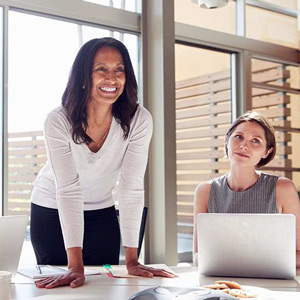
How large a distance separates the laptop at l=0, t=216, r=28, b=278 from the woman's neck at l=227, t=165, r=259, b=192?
102 centimetres

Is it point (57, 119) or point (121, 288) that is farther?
point (57, 119)

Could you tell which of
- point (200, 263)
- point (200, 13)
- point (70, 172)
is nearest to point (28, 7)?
point (200, 13)

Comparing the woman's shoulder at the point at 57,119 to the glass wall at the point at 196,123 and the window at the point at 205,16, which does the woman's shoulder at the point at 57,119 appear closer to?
the glass wall at the point at 196,123

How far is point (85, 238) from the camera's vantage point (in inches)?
85.4

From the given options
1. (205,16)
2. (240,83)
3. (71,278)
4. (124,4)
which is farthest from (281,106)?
(71,278)

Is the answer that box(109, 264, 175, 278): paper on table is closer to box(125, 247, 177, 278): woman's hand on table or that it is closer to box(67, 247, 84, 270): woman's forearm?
box(125, 247, 177, 278): woman's hand on table

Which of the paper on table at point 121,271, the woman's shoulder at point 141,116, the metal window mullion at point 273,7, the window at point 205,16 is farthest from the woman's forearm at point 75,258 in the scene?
the metal window mullion at point 273,7

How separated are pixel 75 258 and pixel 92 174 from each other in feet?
1.41

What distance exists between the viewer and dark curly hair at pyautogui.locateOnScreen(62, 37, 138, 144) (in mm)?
1932

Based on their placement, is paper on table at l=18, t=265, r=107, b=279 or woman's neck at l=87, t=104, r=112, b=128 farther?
woman's neck at l=87, t=104, r=112, b=128

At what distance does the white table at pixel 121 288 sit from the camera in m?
1.46

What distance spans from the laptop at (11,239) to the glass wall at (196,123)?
3113mm

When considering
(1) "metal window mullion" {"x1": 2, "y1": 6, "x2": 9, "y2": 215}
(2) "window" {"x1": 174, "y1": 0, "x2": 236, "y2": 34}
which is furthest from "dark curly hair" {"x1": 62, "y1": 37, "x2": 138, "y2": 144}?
(2) "window" {"x1": 174, "y1": 0, "x2": 236, "y2": 34}

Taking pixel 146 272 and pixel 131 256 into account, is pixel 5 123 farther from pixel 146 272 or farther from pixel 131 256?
pixel 146 272
